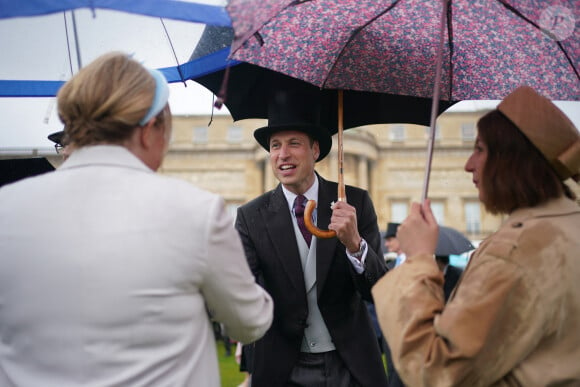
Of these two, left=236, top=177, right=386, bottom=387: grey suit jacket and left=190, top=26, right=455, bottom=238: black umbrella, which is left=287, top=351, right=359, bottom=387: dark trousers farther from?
left=190, top=26, right=455, bottom=238: black umbrella

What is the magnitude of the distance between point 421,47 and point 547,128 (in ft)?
3.93

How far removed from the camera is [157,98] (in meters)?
1.57

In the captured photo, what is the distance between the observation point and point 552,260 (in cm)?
159

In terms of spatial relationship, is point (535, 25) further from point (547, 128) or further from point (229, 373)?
point (229, 373)

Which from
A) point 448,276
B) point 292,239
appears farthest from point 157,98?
point 448,276

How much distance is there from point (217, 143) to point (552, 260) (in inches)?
1437

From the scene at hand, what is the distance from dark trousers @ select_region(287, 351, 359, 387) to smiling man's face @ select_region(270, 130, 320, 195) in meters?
0.90

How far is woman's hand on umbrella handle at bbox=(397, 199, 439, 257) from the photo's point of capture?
1.78 metres

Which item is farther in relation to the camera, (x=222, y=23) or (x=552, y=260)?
(x=222, y=23)

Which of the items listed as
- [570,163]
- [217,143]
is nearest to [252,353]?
[570,163]

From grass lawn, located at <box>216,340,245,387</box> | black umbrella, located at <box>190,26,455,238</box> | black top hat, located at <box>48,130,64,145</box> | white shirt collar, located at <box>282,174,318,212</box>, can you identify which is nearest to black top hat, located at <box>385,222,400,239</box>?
grass lawn, located at <box>216,340,245,387</box>

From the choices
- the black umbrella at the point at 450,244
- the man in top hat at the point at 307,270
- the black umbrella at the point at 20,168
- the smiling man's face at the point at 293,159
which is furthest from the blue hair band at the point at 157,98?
the black umbrella at the point at 450,244

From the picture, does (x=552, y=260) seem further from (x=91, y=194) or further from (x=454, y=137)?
(x=454, y=137)

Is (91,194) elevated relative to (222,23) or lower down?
lower down
